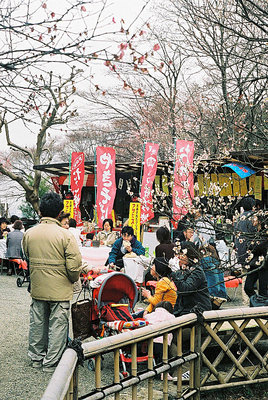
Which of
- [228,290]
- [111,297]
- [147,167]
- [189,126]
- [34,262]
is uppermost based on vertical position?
[189,126]

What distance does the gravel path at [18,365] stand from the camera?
15.4 ft

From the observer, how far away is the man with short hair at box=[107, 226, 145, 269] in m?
8.42

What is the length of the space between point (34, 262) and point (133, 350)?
2.29m

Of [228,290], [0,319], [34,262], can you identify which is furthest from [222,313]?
[228,290]

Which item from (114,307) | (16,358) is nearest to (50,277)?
(114,307)

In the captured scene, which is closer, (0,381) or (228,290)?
(0,381)

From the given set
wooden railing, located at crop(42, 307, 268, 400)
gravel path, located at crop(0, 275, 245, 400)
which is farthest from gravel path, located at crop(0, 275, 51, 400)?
wooden railing, located at crop(42, 307, 268, 400)

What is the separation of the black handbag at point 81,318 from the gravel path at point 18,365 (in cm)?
43

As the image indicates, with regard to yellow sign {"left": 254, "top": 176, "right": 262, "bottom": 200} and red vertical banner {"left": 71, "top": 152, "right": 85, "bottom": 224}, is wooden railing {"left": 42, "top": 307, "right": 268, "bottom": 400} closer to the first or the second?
yellow sign {"left": 254, "top": 176, "right": 262, "bottom": 200}

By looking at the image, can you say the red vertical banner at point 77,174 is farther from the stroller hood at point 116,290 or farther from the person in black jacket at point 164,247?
the stroller hood at point 116,290

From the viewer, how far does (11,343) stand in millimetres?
6453

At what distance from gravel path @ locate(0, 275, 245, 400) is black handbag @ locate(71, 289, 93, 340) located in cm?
43

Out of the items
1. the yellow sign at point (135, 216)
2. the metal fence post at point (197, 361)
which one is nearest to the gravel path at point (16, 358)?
the metal fence post at point (197, 361)

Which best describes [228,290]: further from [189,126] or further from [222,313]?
[189,126]
